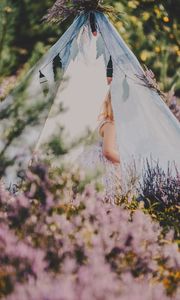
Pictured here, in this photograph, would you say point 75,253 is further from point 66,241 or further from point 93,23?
point 93,23

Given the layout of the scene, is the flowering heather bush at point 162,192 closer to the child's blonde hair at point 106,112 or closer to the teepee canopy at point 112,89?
the teepee canopy at point 112,89

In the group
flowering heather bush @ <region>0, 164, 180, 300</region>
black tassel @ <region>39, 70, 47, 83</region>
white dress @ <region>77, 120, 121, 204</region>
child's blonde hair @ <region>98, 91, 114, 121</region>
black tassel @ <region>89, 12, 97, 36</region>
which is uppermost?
black tassel @ <region>89, 12, 97, 36</region>

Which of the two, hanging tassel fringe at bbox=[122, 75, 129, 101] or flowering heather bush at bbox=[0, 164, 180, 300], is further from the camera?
hanging tassel fringe at bbox=[122, 75, 129, 101]

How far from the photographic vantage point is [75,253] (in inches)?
95.1

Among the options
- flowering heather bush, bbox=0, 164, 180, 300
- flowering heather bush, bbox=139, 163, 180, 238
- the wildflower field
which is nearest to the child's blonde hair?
flowering heather bush, bbox=139, 163, 180, 238

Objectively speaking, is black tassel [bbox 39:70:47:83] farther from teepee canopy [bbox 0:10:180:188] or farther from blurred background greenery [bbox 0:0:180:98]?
blurred background greenery [bbox 0:0:180:98]

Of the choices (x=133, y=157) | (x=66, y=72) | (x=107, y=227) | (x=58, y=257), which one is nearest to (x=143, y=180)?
(x=133, y=157)

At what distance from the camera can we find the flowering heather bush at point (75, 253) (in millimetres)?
1999

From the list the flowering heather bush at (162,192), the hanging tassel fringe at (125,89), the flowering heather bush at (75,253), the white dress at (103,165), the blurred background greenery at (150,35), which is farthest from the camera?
the blurred background greenery at (150,35)

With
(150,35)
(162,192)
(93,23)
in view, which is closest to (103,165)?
(162,192)

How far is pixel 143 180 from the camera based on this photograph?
4.37 metres

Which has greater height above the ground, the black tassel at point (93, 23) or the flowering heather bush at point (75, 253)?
the black tassel at point (93, 23)

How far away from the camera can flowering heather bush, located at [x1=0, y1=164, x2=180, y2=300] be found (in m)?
2.00

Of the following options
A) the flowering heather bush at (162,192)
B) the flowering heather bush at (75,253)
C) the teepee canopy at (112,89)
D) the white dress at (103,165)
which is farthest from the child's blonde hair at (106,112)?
the flowering heather bush at (75,253)
